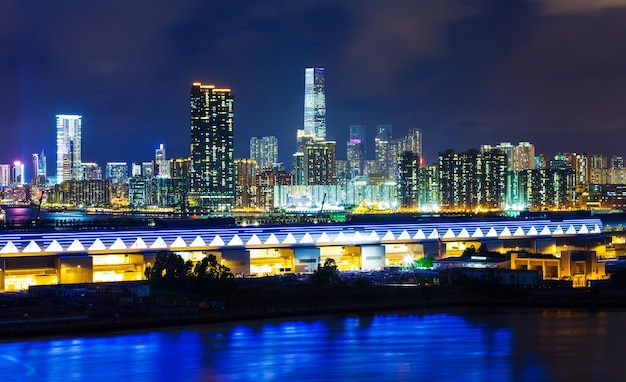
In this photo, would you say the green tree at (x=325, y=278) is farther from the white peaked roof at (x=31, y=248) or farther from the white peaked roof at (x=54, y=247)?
the white peaked roof at (x=31, y=248)

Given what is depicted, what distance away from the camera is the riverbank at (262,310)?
18844 mm

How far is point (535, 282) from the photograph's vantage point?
84.7 ft

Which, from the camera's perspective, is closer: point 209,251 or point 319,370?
point 319,370

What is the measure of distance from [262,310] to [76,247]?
6664 millimetres

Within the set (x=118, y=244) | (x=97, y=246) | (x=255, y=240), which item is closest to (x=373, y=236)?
(x=255, y=240)

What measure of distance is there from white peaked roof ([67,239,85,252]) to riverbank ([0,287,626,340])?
5093 millimetres

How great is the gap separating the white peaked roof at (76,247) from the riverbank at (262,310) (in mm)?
5093

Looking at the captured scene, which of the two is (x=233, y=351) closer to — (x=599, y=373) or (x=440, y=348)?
(x=440, y=348)

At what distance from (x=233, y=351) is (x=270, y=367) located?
1307 mm

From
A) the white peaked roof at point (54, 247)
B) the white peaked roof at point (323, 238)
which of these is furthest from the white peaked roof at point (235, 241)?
the white peaked roof at point (54, 247)

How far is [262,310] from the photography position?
21.5 metres

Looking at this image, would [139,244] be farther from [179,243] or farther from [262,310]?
[262,310]

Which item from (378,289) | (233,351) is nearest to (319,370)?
(233,351)

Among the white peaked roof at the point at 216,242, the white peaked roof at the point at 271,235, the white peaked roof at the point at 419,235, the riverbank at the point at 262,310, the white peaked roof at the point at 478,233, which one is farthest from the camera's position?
the white peaked roof at the point at 478,233
